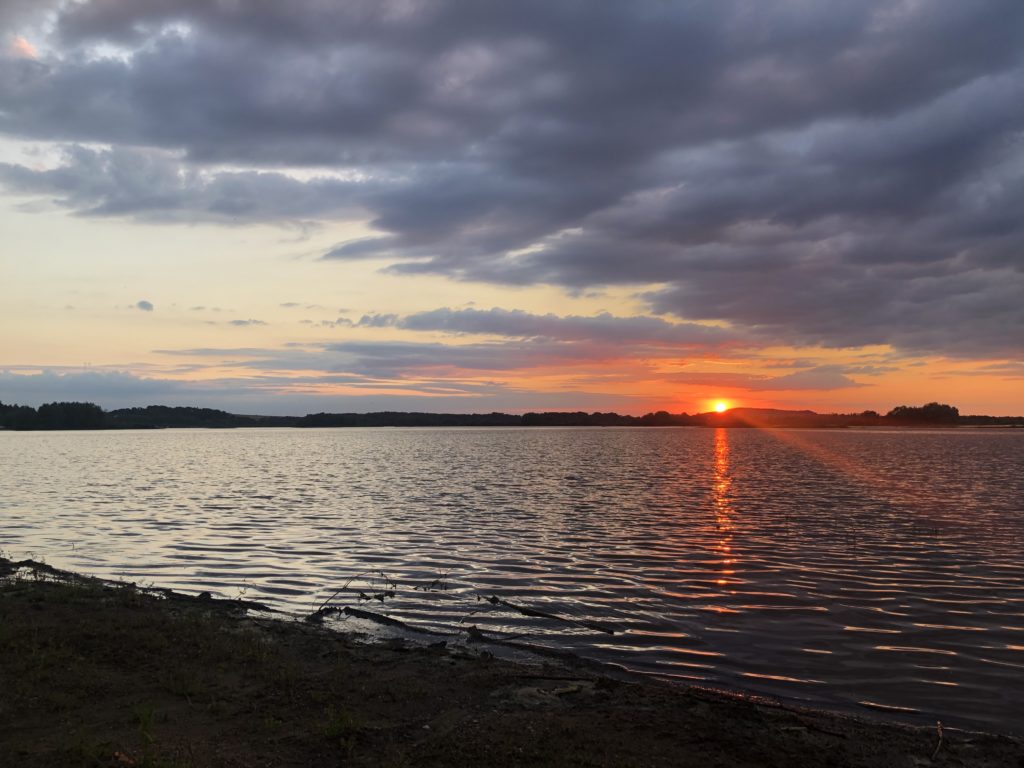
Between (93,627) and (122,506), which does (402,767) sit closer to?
(93,627)

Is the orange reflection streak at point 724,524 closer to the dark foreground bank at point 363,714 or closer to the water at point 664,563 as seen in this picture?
the water at point 664,563

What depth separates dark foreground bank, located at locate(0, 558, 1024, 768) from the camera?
9.14 m

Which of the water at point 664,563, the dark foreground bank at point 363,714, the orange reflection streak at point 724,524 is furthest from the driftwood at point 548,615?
the orange reflection streak at point 724,524

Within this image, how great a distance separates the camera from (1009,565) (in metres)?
23.2

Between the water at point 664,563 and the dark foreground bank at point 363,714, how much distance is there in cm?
218

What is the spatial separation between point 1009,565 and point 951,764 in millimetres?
17109

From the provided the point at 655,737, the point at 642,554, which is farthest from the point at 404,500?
the point at 655,737

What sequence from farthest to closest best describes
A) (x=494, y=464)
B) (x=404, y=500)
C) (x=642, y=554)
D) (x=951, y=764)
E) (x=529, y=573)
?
(x=494, y=464), (x=404, y=500), (x=642, y=554), (x=529, y=573), (x=951, y=764)

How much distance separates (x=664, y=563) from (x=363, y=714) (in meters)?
15.4

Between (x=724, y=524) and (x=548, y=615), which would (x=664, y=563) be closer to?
(x=548, y=615)

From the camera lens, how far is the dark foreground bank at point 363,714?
9.14m

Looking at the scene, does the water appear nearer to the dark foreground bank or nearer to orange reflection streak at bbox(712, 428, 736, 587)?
orange reflection streak at bbox(712, 428, 736, 587)

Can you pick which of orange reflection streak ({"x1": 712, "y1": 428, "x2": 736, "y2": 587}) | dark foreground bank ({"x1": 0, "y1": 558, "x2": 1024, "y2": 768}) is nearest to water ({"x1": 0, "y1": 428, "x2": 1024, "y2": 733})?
orange reflection streak ({"x1": 712, "y1": 428, "x2": 736, "y2": 587})

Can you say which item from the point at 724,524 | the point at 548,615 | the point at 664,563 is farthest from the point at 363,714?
the point at 724,524
